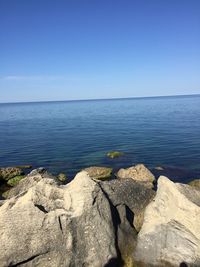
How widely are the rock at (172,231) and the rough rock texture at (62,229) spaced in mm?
1063

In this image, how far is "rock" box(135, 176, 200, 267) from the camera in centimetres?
1328

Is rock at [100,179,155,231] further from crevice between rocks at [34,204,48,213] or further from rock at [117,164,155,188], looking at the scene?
rock at [117,164,155,188]

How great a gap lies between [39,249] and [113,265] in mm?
3575

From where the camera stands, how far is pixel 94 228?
13414mm

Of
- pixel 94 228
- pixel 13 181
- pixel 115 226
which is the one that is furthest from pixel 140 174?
pixel 94 228

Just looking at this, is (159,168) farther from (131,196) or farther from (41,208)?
(41,208)

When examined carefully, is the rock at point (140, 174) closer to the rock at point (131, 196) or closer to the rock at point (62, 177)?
the rock at point (62, 177)

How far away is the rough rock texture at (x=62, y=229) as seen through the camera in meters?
12.3

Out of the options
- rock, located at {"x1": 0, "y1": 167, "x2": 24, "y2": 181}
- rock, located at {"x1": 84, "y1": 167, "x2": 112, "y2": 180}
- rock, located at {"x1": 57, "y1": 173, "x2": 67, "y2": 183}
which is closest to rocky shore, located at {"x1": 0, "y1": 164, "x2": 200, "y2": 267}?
rock, located at {"x1": 84, "y1": 167, "x2": 112, "y2": 180}

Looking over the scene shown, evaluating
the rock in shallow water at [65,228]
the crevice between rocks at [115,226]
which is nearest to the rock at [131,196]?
the crevice between rocks at [115,226]

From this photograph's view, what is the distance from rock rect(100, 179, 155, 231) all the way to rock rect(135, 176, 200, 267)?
1008 millimetres

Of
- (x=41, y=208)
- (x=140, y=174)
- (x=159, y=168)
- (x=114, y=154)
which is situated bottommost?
(x=114, y=154)

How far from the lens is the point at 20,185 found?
66.8ft

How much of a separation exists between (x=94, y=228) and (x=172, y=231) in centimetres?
384
